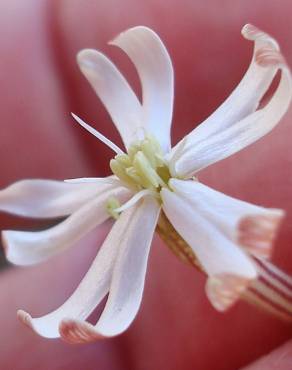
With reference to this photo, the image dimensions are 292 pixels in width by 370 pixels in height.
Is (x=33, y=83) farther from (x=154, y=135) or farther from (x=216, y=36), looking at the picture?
(x=154, y=135)

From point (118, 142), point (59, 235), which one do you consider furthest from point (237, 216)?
point (118, 142)

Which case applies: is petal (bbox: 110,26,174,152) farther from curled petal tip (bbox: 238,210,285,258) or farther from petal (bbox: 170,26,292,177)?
curled petal tip (bbox: 238,210,285,258)

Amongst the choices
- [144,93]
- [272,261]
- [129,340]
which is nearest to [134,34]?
[144,93]

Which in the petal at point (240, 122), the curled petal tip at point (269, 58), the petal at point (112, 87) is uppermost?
the petal at point (112, 87)

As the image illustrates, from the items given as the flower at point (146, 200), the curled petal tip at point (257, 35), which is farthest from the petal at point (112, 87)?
the curled petal tip at point (257, 35)

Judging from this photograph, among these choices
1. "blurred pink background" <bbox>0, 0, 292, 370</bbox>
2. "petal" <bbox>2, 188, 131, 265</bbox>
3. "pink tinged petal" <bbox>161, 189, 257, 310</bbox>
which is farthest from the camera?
"blurred pink background" <bbox>0, 0, 292, 370</bbox>

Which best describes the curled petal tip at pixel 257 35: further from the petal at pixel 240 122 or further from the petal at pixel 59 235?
the petal at pixel 59 235

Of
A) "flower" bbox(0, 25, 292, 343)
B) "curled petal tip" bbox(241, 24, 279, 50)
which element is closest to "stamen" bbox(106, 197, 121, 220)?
"flower" bbox(0, 25, 292, 343)
